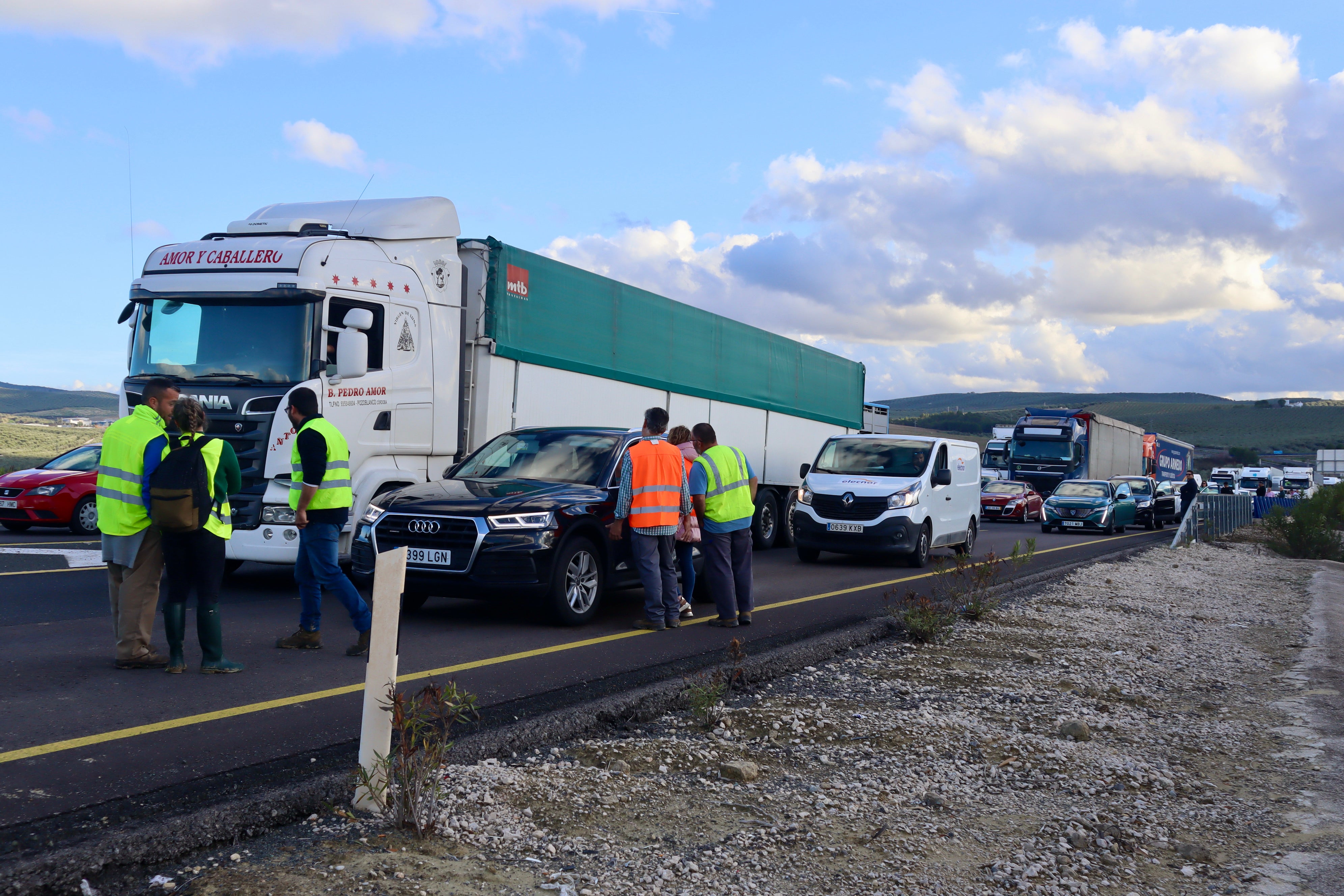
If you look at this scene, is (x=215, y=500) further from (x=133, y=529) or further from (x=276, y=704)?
(x=276, y=704)

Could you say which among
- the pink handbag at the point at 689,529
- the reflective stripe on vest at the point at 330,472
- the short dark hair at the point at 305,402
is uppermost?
the short dark hair at the point at 305,402

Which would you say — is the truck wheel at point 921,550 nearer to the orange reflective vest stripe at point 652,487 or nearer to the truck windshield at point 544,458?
the truck windshield at point 544,458

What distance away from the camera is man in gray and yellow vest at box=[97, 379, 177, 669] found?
6629mm

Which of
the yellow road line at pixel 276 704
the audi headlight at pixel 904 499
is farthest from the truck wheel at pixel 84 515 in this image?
the audi headlight at pixel 904 499

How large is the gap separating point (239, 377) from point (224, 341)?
480 millimetres

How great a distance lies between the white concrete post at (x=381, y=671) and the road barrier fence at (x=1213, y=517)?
840 inches

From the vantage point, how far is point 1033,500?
34.3 m

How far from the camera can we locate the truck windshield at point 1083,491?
2930 cm

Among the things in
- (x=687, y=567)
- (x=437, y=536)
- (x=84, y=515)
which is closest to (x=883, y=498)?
(x=687, y=567)

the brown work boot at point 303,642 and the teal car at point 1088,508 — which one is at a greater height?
the teal car at point 1088,508

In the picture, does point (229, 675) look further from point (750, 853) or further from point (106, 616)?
point (750, 853)

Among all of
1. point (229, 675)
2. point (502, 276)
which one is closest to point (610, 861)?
point (229, 675)

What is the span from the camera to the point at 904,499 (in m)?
15.2

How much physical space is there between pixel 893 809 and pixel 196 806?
111 inches
